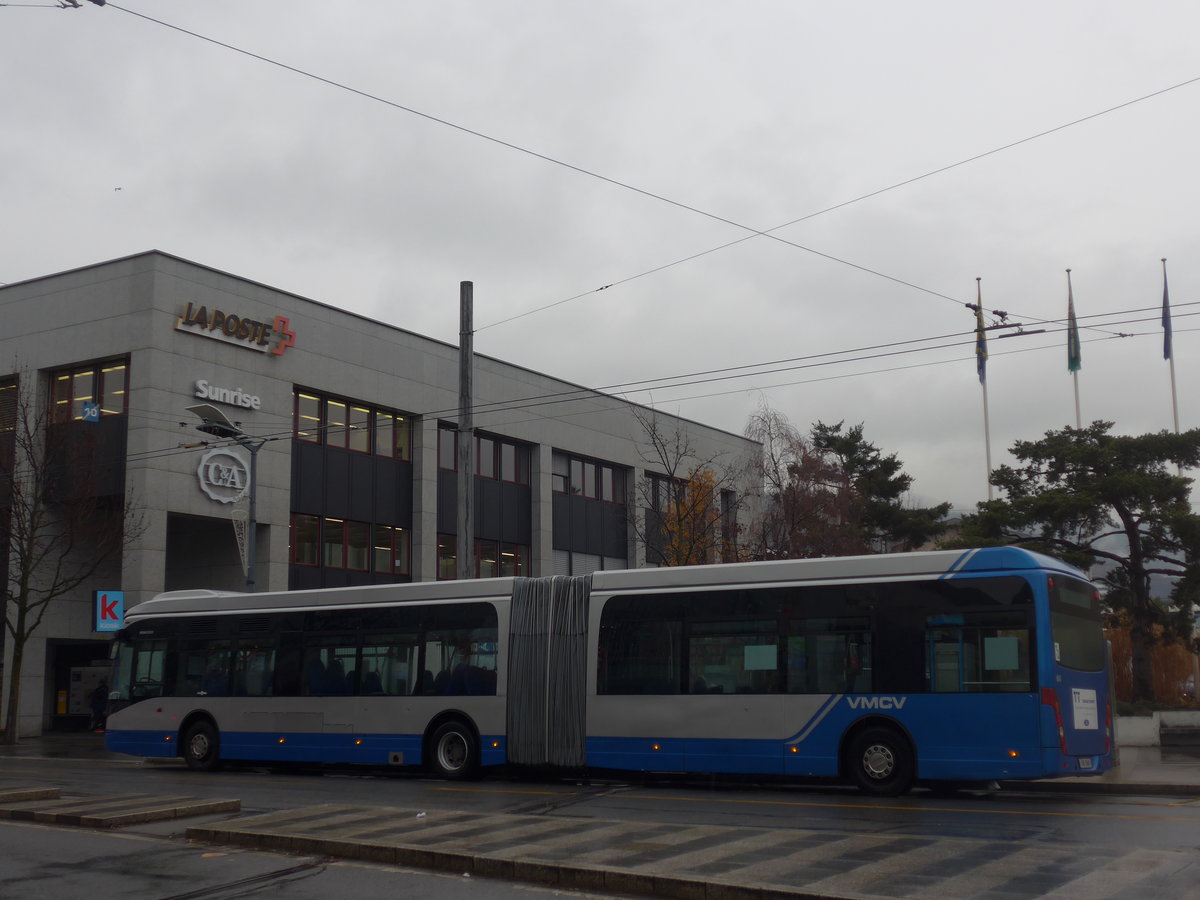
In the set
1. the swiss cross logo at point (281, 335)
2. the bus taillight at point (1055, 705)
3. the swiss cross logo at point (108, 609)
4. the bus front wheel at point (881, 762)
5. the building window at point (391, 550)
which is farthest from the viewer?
the building window at point (391, 550)

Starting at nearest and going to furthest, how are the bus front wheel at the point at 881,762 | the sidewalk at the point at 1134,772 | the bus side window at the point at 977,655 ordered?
the bus side window at the point at 977,655 → the bus front wheel at the point at 881,762 → the sidewalk at the point at 1134,772

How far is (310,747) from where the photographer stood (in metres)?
20.0

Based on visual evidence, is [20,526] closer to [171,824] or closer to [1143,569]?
[171,824]

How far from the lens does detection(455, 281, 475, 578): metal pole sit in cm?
2561

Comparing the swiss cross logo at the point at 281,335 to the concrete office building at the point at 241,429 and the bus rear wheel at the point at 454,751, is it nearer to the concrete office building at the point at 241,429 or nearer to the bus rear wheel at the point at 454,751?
the concrete office building at the point at 241,429

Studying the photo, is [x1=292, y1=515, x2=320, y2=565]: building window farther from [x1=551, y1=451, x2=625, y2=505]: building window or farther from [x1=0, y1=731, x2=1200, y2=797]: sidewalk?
[x1=551, y1=451, x2=625, y2=505]: building window

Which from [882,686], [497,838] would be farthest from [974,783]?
[497,838]

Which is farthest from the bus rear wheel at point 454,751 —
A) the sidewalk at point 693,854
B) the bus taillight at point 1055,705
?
the bus taillight at point 1055,705

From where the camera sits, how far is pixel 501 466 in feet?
143

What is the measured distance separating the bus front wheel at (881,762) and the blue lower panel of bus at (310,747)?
18.2ft

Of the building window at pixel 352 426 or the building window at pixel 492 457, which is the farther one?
the building window at pixel 492 457

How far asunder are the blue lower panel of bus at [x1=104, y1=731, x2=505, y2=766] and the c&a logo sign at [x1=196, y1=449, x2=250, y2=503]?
12.1 meters

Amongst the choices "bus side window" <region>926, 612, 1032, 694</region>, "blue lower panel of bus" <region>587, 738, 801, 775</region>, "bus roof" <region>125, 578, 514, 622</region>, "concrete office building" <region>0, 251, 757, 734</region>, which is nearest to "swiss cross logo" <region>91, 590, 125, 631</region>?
"concrete office building" <region>0, 251, 757, 734</region>

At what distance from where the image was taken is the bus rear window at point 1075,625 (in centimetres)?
1488
